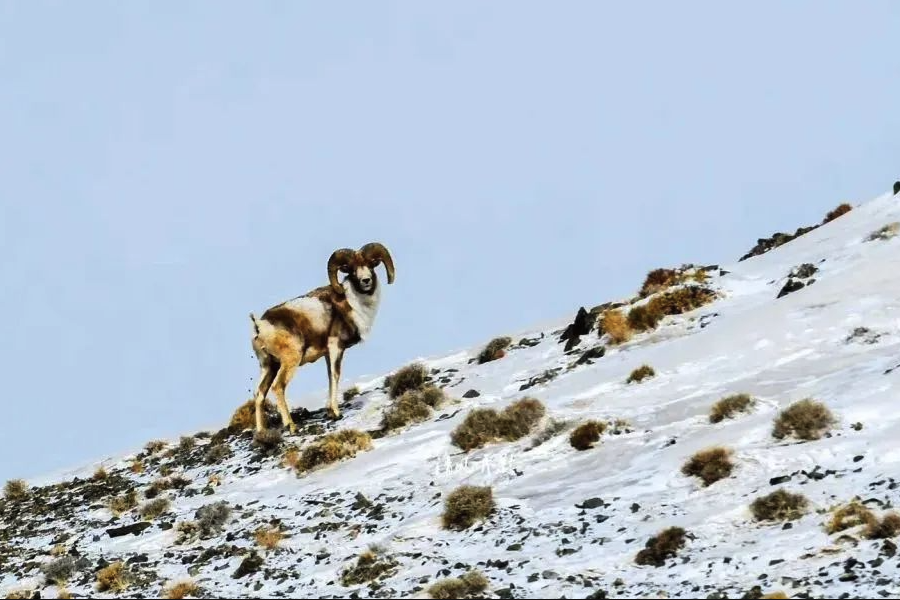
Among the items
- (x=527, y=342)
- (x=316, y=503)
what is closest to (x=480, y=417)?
(x=316, y=503)

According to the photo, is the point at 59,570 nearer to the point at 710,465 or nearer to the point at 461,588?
the point at 461,588

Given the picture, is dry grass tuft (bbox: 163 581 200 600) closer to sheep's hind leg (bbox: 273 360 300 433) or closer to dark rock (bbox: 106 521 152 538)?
dark rock (bbox: 106 521 152 538)

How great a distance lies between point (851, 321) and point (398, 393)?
9835mm

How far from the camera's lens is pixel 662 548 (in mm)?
12359

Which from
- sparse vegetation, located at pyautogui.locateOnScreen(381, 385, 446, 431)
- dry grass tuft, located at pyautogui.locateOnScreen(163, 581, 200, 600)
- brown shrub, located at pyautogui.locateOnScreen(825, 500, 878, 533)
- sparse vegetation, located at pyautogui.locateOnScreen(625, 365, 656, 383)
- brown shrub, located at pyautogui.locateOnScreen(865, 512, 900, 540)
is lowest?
brown shrub, located at pyautogui.locateOnScreen(865, 512, 900, 540)

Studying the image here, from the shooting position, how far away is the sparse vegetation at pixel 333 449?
19.9m

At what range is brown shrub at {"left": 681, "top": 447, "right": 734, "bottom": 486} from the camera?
46.8 ft

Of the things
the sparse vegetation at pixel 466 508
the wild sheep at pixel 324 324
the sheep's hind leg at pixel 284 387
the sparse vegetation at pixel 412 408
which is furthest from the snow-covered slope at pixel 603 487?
the wild sheep at pixel 324 324

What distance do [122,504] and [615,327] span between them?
1067cm

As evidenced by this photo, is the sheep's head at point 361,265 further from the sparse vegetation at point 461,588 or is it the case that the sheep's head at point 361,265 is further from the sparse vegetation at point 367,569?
the sparse vegetation at point 461,588

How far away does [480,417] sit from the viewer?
1884 cm

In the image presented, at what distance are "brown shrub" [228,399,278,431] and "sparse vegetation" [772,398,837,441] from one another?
1290 centimetres

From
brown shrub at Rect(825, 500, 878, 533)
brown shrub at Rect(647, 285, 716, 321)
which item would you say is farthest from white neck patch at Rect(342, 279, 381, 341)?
brown shrub at Rect(825, 500, 878, 533)

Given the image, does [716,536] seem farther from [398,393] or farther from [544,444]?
[398,393]
